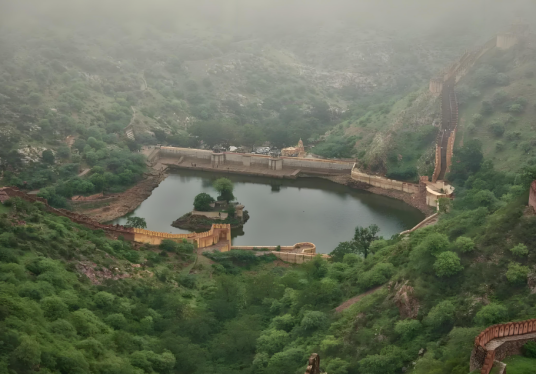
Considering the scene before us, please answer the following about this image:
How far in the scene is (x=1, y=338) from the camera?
25.5 m

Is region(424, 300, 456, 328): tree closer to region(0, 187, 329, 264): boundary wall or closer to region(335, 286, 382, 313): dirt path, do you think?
region(335, 286, 382, 313): dirt path

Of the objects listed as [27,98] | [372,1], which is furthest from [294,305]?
[372,1]

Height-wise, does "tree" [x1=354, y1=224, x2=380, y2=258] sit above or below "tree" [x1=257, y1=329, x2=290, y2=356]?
above

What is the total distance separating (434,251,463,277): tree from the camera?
29.5 meters

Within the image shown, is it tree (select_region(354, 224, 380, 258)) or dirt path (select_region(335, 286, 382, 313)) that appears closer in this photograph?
dirt path (select_region(335, 286, 382, 313))

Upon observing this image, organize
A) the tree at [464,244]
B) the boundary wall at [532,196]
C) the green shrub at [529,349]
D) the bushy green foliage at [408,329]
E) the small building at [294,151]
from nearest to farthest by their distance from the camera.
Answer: the green shrub at [529,349] < the bushy green foliage at [408,329] < the boundary wall at [532,196] < the tree at [464,244] < the small building at [294,151]

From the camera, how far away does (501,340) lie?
22.6 m

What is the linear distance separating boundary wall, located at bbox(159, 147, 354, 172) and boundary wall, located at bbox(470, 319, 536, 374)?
5427 centimetres

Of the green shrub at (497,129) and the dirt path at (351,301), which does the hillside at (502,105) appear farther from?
the dirt path at (351,301)

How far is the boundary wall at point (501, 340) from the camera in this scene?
22.0 meters

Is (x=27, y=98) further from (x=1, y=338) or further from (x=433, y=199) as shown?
(x=1, y=338)

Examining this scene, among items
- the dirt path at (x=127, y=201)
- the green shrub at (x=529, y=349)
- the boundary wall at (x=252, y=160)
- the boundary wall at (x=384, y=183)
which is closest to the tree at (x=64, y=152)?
the dirt path at (x=127, y=201)

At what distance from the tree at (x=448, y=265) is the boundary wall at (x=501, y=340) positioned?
21.2ft

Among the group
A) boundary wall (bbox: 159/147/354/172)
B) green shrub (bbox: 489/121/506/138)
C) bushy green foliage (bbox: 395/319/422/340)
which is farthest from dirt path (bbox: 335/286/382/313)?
boundary wall (bbox: 159/147/354/172)
